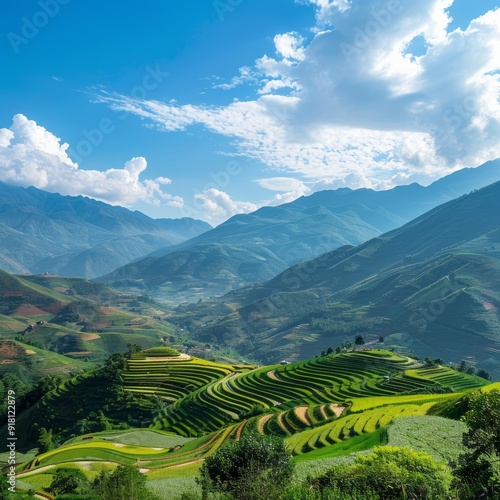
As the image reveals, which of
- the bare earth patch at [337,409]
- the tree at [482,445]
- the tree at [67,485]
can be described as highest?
the tree at [482,445]

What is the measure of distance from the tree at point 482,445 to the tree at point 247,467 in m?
11.8

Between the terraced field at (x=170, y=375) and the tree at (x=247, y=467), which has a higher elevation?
the terraced field at (x=170, y=375)

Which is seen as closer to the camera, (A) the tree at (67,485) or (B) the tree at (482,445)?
(B) the tree at (482,445)

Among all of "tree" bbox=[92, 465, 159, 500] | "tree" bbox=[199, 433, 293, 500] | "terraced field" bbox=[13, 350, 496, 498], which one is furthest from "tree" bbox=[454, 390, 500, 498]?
"tree" bbox=[92, 465, 159, 500]

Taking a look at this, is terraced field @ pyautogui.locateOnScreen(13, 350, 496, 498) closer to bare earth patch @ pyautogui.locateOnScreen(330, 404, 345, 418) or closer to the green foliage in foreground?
bare earth patch @ pyautogui.locateOnScreen(330, 404, 345, 418)

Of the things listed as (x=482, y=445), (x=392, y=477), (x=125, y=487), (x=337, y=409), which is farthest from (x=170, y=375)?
(x=482, y=445)

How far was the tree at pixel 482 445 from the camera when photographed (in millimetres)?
20188

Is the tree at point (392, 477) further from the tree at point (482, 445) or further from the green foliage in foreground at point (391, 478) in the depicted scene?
the tree at point (482, 445)

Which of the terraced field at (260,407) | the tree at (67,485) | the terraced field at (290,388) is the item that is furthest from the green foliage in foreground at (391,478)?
the terraced field at (290,388)

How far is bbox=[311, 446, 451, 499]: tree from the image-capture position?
22.0 meters

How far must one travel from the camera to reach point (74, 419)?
10400cm

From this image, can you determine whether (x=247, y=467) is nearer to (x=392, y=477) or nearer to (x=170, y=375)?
(x=392, y=477)

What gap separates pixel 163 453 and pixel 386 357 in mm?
76986

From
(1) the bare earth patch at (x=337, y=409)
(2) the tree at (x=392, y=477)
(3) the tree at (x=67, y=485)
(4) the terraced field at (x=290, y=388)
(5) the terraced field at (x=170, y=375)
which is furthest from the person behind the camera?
(5) the terraced field at (x=170, y=375)
